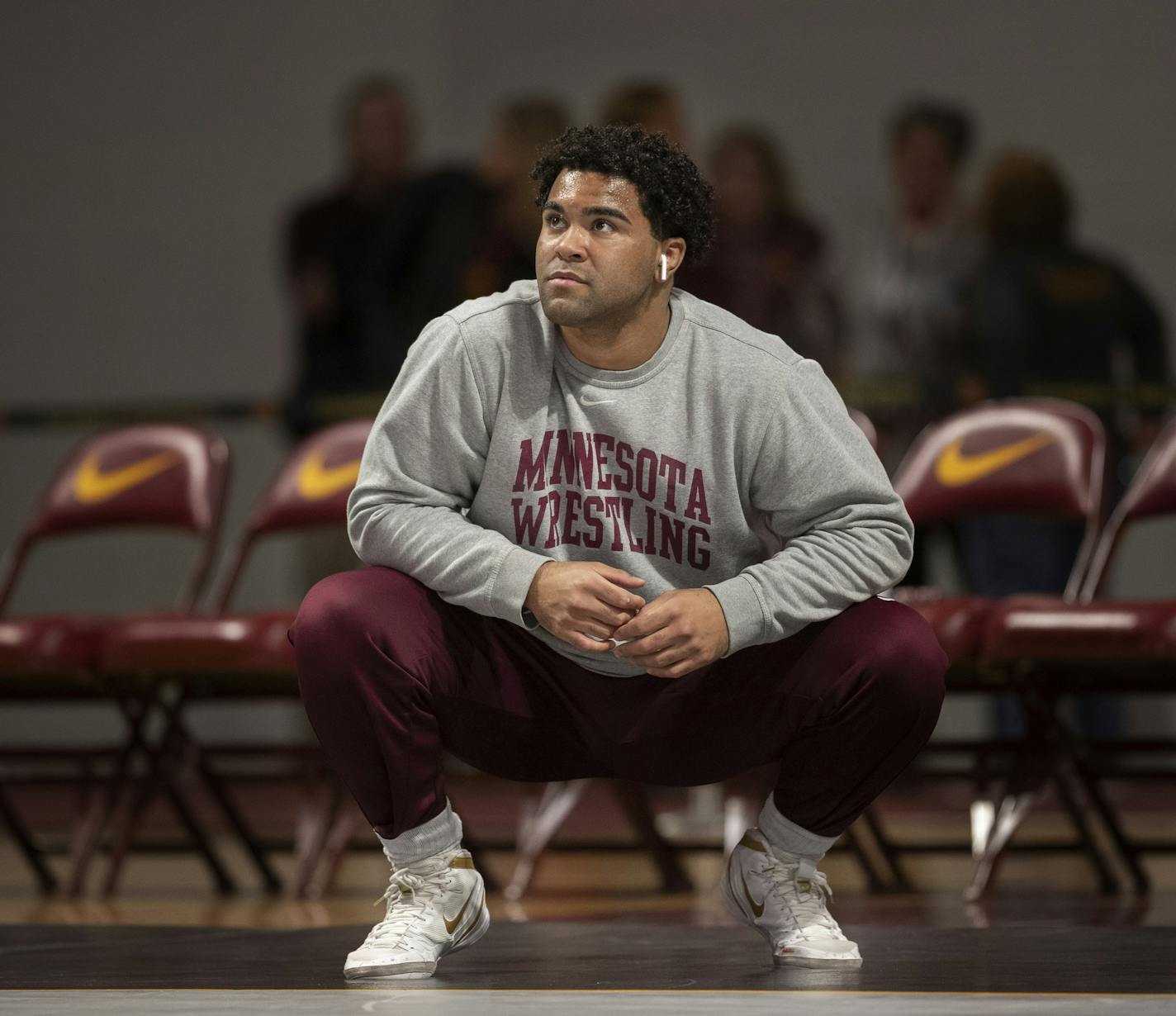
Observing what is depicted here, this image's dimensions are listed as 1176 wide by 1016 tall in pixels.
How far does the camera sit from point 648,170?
7.87 ft

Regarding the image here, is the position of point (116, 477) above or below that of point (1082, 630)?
below

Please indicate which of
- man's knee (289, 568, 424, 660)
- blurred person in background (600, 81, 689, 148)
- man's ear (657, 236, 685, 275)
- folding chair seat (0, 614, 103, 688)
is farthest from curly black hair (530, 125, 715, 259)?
blurred person in background (600, 81, 689, 148)

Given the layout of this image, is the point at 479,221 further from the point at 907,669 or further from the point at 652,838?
the point at 907,669

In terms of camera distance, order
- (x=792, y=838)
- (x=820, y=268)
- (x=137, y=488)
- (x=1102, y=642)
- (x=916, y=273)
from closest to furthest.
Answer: (x=792, y=838)
(x=1102, y=642)
(x=137, y=488)
(x=916, y=273)
(x=820, y=268)

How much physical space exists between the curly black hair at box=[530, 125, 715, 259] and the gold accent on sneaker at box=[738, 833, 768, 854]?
78 centimetres

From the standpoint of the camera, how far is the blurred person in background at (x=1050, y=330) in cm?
541

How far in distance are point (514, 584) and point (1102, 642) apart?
1248 mm

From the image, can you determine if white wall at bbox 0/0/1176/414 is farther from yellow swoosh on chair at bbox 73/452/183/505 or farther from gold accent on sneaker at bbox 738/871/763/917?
gold accent on sneaker at bbox 738/871/763/917

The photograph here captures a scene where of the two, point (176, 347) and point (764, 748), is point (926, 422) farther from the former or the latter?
point (764, 748)

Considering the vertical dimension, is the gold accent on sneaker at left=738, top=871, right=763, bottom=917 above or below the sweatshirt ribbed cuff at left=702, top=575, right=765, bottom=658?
below

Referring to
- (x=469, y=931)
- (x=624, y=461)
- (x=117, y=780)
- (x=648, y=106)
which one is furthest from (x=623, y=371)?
(x=648, y=106)

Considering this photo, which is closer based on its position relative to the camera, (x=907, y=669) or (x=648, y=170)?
(x=907, y=669)

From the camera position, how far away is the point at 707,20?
646 cm

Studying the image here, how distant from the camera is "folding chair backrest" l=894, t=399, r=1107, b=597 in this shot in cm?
363
